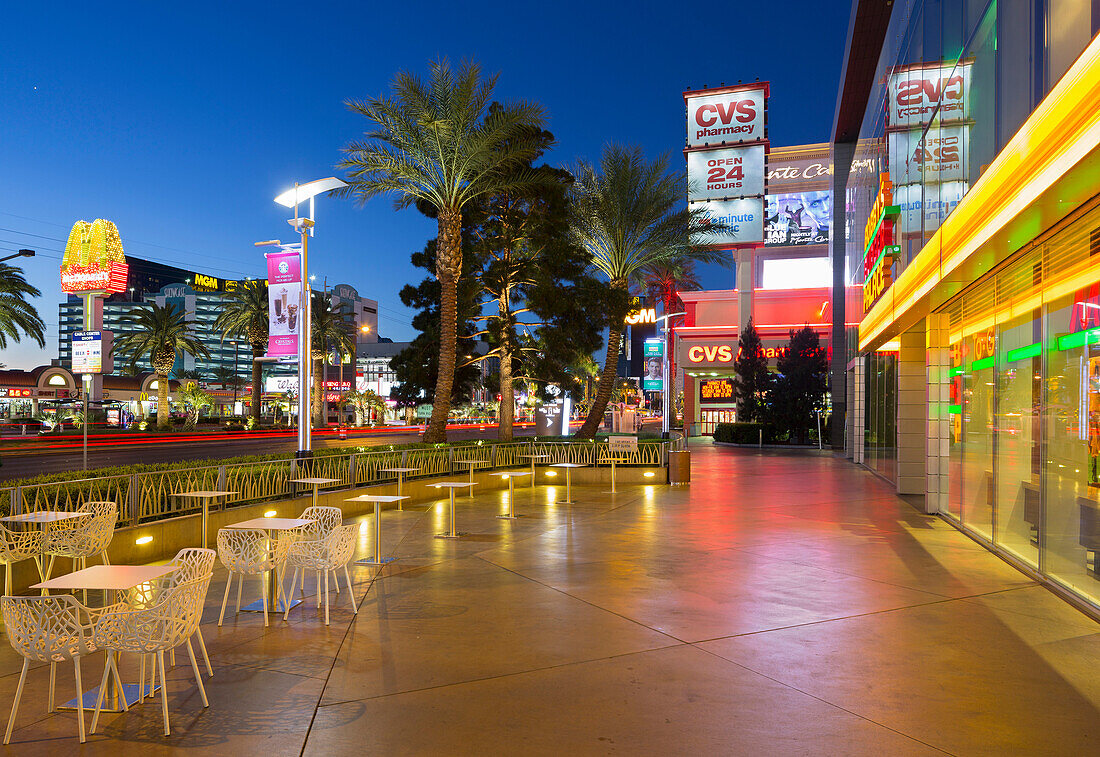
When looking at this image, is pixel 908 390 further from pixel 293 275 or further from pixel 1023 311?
pixel 293 275

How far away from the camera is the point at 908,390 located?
1875 cm

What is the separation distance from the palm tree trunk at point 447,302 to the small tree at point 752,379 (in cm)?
2671

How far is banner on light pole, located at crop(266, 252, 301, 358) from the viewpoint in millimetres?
15781

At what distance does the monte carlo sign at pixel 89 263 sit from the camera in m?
17.3

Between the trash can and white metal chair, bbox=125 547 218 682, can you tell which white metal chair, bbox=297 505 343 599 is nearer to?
white metal chair, bbox=125 547 218 682

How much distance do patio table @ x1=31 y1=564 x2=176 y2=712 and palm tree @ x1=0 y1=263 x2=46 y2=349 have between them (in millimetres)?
28601

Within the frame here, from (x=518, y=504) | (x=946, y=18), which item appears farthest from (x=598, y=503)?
(x=946, y=18)

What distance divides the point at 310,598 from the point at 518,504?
28.7ft

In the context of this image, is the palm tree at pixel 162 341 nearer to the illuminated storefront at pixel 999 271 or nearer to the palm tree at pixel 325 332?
the palm tree at pixel 325 332

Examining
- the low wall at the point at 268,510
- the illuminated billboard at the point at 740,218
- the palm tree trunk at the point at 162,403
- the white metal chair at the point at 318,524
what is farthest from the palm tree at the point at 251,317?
the white metal chair at the point at 318,524

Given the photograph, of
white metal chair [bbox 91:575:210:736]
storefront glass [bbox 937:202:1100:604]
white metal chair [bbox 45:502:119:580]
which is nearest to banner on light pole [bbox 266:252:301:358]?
white metal chair [bbox 45:502:119:580]

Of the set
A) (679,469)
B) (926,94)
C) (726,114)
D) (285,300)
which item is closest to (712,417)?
(726,114)

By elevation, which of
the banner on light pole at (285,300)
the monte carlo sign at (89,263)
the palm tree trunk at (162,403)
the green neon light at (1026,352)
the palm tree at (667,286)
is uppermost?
the palm tree at (667,286)

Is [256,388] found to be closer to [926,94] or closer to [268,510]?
[268,510]
